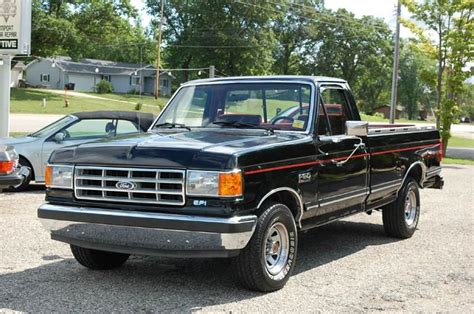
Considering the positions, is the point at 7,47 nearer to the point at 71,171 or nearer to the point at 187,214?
the point at 71,171

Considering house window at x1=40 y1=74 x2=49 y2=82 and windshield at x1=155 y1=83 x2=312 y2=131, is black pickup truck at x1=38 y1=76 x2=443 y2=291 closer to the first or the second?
windshield at x1=155 y1=83 x2=312 y2=131

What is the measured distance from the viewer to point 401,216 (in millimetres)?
7941

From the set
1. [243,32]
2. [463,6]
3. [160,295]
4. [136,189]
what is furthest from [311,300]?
[243,32]

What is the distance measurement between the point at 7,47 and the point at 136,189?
10.8 meters

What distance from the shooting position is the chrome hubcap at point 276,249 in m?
5.34

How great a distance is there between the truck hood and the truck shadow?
112cm

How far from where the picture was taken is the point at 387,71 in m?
88.5

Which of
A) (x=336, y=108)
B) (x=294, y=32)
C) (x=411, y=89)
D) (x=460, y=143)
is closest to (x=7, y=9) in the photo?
(x=336, y=108)

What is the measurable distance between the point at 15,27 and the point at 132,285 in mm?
10626

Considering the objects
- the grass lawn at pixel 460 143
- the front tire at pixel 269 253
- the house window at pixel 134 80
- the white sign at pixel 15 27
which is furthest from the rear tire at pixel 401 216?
the house window at pixel 134 80

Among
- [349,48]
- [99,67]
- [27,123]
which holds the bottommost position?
[27,123]

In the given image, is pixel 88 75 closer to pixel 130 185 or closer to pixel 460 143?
pixel 460 143

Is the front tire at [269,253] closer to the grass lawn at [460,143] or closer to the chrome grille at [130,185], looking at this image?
the chrome grille at [130,185]

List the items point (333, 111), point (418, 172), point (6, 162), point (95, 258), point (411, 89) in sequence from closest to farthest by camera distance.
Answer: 1. point (95, 258)
2. point (333, 111)
3. point (6, 162)
4. point (418, 172)
5. point (411, 89)
